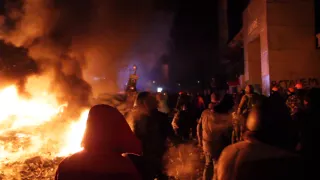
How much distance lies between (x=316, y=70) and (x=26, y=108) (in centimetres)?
1115

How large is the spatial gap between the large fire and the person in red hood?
5516mm

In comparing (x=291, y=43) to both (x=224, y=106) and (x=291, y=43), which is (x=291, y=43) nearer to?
(x=291, y=43)

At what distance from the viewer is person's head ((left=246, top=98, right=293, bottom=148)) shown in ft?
7.01

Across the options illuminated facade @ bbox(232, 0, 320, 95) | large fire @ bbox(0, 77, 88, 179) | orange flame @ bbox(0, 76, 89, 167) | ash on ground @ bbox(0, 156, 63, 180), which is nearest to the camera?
ash on ground @ bbox(0, 156, 63, 180)

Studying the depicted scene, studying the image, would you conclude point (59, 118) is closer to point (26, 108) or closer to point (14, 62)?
point (26, 108)

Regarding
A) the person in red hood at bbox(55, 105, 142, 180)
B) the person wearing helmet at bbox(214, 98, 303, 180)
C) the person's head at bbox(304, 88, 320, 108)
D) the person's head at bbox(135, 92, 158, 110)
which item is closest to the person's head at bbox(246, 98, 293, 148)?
the person wearing helmet at bbox(214, 98, 303, 180)

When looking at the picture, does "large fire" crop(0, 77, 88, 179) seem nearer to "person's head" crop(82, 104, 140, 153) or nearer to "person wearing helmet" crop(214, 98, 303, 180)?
"person's head" crop(82, 104, 140, 153)

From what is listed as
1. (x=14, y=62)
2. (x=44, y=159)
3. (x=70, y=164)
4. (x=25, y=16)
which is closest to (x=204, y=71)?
(x=14, y=62)

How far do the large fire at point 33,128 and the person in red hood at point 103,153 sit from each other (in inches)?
217

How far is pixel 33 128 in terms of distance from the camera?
1194 centimetres

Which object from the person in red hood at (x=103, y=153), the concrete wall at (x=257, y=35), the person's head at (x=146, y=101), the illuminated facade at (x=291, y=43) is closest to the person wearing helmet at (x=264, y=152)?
the person in red hood at (x=103, y=153)

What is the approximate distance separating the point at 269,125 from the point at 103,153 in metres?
1.03

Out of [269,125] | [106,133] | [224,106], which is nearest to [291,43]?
[224,106]

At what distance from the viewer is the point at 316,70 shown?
11.7 meters
